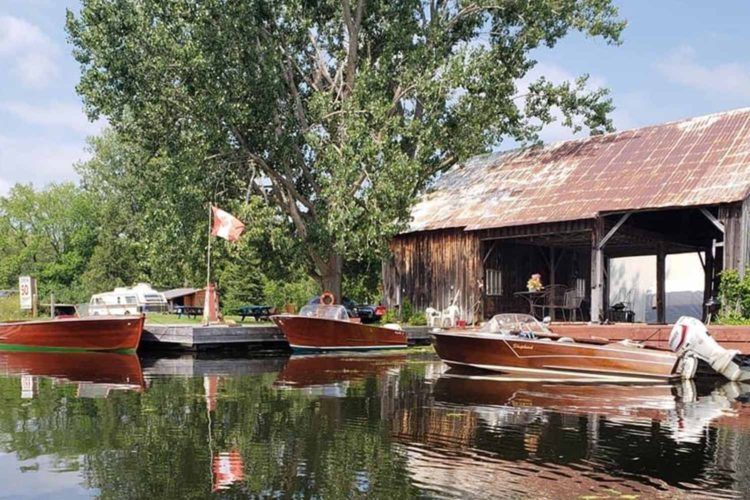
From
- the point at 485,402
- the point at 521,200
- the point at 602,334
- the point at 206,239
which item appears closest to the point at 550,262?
the point at 521,200

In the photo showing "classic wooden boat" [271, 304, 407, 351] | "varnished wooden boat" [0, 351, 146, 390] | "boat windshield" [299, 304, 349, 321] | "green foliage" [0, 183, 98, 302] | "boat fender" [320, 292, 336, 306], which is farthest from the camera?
"green foliage" [0, 183, 98, 302]

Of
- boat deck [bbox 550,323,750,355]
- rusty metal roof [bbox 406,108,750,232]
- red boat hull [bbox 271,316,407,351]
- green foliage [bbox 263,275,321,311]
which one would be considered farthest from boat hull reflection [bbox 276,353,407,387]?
green foliage [bbox 263,275,321,311]

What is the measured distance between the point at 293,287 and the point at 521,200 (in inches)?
777

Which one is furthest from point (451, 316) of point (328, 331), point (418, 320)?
point (328, 331)

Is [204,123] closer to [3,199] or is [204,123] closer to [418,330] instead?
[418,330]

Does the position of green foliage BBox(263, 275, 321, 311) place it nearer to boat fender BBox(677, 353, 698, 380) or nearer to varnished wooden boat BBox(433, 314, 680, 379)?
varnished wooden boat BBox(433, 314, 680, 379)

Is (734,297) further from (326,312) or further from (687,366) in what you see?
(326,312)

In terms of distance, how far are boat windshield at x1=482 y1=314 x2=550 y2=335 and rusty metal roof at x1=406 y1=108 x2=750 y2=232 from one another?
500 centimetres

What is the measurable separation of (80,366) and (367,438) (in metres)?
11.1

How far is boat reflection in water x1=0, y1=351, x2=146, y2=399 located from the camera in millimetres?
13562

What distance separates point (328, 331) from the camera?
69.1 ft

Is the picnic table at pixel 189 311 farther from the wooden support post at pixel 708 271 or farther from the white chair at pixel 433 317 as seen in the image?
the wooden support post at pixel 708 271

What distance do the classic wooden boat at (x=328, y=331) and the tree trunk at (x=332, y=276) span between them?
385 cm

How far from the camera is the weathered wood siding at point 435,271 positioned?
77.8 feet
